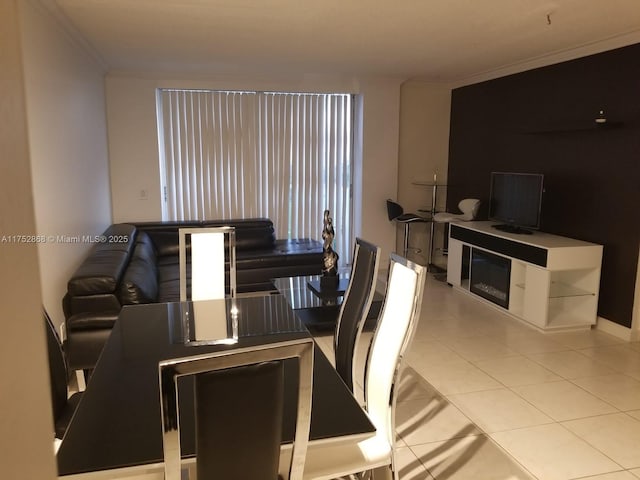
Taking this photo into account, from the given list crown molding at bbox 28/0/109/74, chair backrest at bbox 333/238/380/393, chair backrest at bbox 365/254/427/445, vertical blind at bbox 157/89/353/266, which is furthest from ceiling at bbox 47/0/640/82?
chair backrest at bbox 365/254/427/445

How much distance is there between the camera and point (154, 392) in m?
1.71

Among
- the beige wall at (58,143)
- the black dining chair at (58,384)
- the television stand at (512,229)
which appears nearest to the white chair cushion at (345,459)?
the black dining chair at (58,384)

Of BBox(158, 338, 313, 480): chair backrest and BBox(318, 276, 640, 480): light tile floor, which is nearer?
BBox(158, 338, 313, 480): chair backrest

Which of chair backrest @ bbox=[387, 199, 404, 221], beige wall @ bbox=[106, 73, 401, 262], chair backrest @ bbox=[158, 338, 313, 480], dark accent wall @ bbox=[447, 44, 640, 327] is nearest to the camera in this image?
chair backrest @ bbox=[158, 338, 313, 480]

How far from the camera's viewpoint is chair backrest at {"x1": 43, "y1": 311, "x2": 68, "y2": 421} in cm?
202

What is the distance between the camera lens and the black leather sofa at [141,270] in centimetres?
307

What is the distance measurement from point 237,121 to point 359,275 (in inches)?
170

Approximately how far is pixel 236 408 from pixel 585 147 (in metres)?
4.47

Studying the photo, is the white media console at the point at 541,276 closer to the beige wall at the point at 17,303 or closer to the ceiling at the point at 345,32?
the ceiling at the point at 345,32

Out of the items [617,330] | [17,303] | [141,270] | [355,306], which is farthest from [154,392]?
[617,330]

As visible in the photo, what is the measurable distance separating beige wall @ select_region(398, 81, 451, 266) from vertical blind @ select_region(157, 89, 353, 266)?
753 millimetres

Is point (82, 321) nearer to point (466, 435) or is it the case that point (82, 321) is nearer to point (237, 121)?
point (466, 435)

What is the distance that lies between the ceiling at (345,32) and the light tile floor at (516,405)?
257cm

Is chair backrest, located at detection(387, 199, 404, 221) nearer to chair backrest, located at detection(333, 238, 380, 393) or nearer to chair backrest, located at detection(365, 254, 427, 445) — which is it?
chair backrest, located at detection(333, 238, 380, 393)
